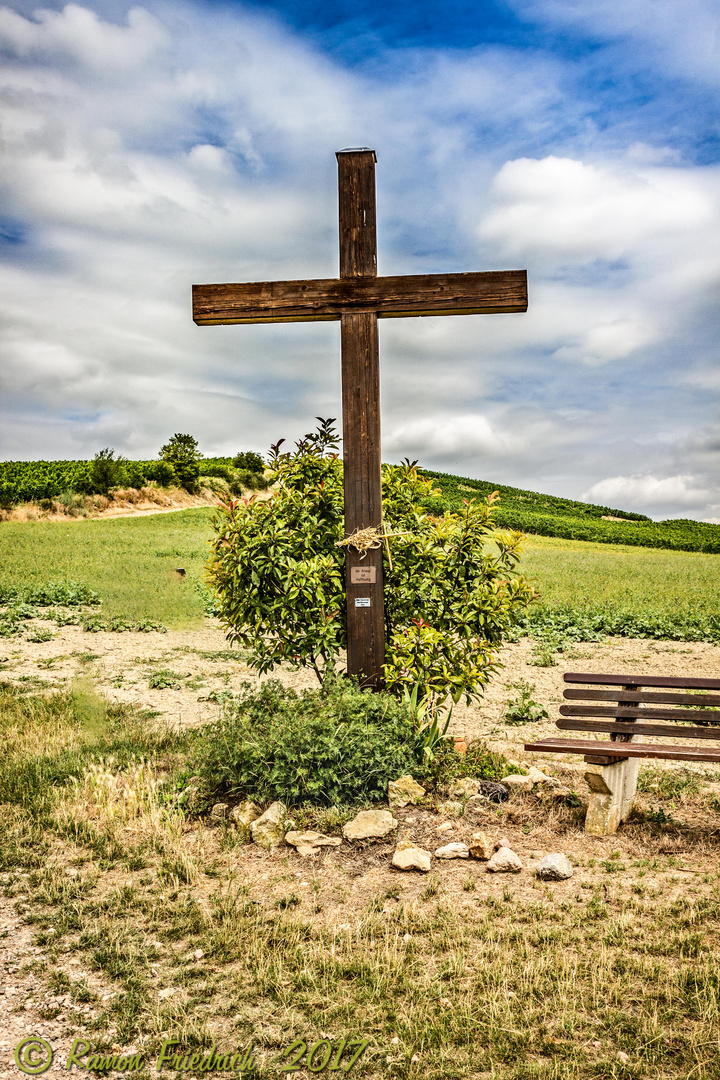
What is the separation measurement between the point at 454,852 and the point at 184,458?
158ft

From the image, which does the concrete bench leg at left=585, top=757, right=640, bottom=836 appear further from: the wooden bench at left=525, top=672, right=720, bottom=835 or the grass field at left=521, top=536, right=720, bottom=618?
the grass field at left=521, top=536, right=720, bottom=618

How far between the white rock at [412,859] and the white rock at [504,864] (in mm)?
377

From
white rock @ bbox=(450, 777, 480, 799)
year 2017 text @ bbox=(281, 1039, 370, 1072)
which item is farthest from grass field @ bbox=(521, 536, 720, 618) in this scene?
year 2017 text @ bbox=(281, 1039, 370, 1072)

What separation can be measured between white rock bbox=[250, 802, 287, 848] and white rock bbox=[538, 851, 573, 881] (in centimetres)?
166

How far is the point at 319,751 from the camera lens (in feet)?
16.8

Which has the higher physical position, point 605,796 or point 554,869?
point 605,796

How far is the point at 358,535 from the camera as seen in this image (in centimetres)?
605

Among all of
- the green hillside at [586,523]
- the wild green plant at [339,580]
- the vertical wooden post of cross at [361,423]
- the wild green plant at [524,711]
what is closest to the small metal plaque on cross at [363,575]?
the vertical wooden post of cross at [361,423]

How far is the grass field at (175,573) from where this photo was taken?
1596 centimetres

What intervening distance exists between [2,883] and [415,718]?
2.98 meters

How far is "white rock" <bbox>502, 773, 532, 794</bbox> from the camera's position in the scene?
5.64 m

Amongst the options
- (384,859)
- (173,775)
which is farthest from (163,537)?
(384,859)

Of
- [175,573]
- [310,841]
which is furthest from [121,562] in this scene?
[310,841]

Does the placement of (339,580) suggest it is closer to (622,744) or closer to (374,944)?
(622,744)
